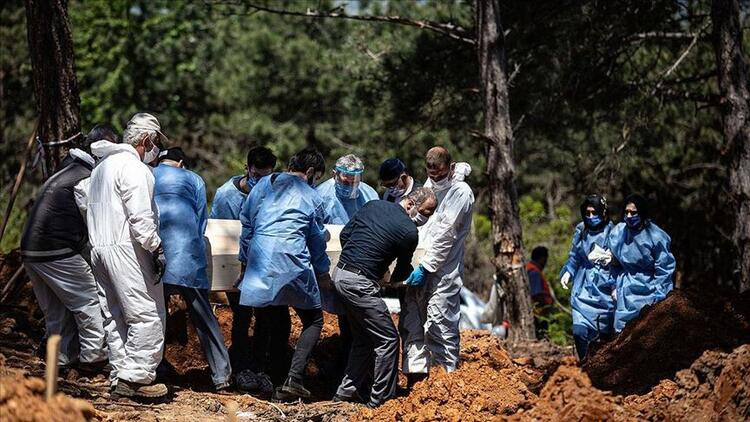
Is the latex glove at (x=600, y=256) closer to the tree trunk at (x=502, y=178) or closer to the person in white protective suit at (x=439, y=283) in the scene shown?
the person in white protective suit at (x=439, y=283)

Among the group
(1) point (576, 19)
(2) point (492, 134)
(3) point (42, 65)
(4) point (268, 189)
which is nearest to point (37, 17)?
(3) point (42, 65)

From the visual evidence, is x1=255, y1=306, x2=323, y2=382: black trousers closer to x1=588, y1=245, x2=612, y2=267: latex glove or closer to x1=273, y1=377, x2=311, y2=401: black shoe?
x1=273, y1=377, x2=311, y2=401: black shoe

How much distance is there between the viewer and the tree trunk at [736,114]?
1205cm

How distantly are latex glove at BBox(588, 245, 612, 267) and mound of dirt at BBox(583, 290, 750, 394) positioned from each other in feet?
2.56

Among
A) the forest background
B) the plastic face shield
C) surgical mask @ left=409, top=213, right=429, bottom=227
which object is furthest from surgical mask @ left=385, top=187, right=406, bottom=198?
the forest background

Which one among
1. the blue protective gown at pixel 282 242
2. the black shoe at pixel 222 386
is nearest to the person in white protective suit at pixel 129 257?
the black shoe at pixel 222 386

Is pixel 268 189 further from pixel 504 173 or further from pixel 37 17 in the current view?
pixel 504 173

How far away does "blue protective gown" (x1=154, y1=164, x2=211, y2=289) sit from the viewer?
24.8 ft

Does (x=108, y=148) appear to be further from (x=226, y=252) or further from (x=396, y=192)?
(x=396, y=192)

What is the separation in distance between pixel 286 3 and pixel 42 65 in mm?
26157

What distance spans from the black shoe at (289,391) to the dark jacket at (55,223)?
1825mm

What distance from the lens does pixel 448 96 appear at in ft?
49.8

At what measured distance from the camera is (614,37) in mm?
13391

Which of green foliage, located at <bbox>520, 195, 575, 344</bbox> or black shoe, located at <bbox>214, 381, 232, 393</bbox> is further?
green foliage, located at <bbox>520, 195, 575, 344</bbox>
